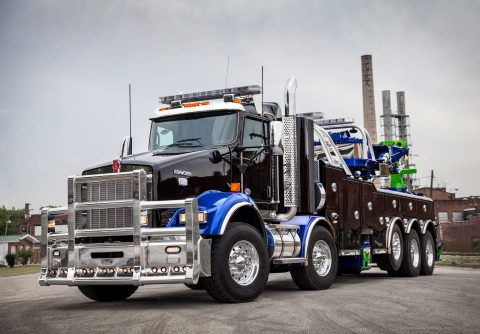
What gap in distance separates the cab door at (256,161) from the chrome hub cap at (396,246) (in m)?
6.35

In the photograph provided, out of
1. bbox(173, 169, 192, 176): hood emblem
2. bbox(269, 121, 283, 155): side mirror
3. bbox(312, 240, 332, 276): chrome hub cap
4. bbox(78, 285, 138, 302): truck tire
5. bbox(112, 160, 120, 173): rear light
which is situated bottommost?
bbox(78, 285, 138, 302): truck tire

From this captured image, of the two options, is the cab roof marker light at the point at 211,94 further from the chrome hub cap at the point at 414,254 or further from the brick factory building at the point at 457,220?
the brick factory building at the point at 457,220

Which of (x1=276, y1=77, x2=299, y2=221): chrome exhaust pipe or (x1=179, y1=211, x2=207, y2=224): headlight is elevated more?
(x1=276, y1=77, x2=299, y2=221): chrome exhaust pipe

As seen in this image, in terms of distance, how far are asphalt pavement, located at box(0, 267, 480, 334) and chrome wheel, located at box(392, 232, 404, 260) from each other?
15.8ft

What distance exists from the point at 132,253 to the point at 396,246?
9.84 metres

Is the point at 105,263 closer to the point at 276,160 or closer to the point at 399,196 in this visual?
the point at 276,160

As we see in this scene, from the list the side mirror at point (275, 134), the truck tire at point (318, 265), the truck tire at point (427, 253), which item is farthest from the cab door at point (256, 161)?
the truck tire at point (427, 253)

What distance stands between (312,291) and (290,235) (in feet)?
4.03

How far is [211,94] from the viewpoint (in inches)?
499

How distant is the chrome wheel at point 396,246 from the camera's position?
17362mm

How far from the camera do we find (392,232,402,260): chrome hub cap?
17359mm

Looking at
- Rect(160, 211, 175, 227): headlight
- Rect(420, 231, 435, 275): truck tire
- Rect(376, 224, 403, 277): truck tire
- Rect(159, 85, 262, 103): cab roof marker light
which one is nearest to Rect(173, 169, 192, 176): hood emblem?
Rect(160, 211, 175, 227): headlight

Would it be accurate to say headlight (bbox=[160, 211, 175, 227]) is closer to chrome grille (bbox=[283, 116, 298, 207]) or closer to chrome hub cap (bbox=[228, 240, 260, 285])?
chrome hub cap (bbox=[228, 240, 260, 285])

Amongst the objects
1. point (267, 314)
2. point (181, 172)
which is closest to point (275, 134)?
point (181, 172)
